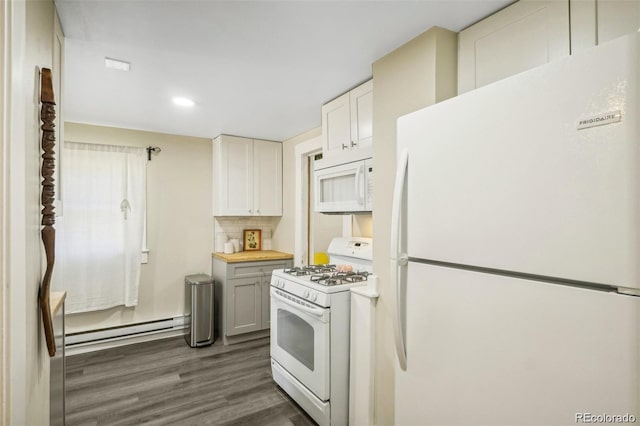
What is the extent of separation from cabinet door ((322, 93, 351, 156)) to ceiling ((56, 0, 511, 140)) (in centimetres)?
8

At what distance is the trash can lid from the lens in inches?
142

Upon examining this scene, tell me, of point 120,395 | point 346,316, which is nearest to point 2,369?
point 346,316

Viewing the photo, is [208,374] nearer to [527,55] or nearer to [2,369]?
[2,369]

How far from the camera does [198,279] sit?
3695 mm

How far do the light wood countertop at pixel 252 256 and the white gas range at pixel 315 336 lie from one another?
1115 mm

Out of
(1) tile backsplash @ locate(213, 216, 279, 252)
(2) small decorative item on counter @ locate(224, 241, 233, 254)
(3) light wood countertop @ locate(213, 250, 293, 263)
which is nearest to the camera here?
(3) light wood countertop @ locate(213, 250, 293, 263)

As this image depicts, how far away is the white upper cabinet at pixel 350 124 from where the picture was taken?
7.59 feet

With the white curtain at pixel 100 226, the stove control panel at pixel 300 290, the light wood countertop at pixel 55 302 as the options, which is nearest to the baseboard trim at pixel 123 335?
the white curtain at pixel 100 226

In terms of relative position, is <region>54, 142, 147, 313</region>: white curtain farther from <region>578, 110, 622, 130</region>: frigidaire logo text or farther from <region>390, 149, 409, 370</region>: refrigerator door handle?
<region>578, 110, 622, 130</region>: frigidaire logo text

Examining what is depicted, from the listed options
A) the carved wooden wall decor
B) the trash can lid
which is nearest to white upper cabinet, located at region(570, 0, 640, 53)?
the carved wooden wall decor

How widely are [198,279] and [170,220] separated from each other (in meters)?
0.77

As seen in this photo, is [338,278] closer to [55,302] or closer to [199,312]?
[55,302]

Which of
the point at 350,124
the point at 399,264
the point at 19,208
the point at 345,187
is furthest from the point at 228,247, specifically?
the point at 19,208

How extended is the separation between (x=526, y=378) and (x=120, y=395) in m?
2.84
